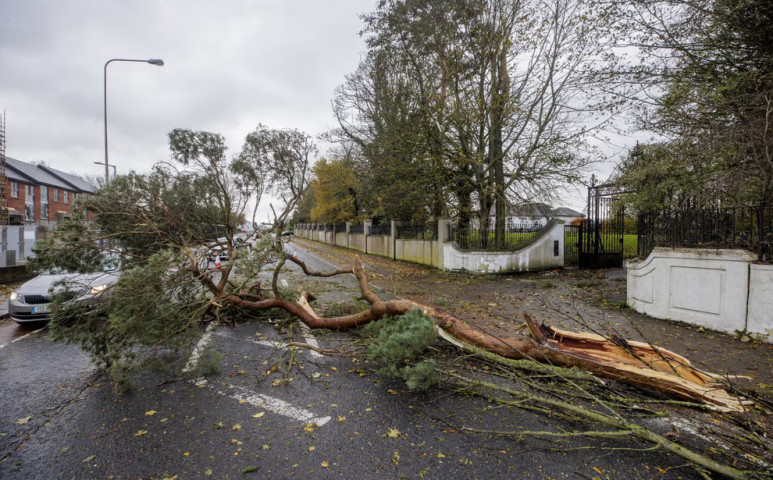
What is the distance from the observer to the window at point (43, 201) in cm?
4325

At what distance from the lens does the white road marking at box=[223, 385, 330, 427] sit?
3171 millimetres

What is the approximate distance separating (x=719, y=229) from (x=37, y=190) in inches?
2375

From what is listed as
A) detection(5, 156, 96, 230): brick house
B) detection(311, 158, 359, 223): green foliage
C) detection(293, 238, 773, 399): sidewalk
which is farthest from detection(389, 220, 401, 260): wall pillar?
detection(5, 156, 96, 230): brick house

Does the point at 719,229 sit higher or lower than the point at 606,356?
higher

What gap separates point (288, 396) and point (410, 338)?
4.57 feet

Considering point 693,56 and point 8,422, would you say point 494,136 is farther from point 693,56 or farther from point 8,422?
point 8,422

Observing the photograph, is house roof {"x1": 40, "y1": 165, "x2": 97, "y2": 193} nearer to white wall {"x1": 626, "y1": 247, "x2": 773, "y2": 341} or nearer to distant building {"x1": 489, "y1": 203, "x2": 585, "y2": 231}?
distant building {"x1": 489, "y1": 203, "x2": 585, "y2": 231}

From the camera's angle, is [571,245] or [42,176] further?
[42,176]

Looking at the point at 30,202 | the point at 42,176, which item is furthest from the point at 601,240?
the point at 42,176

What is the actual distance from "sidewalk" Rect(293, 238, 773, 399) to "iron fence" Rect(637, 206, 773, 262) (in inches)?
57.8

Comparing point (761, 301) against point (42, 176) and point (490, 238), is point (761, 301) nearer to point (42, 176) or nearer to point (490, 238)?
point (490, 238)

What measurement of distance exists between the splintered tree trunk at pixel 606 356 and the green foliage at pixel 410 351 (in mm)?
697

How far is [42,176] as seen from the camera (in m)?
44.6

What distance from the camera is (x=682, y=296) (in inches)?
249
